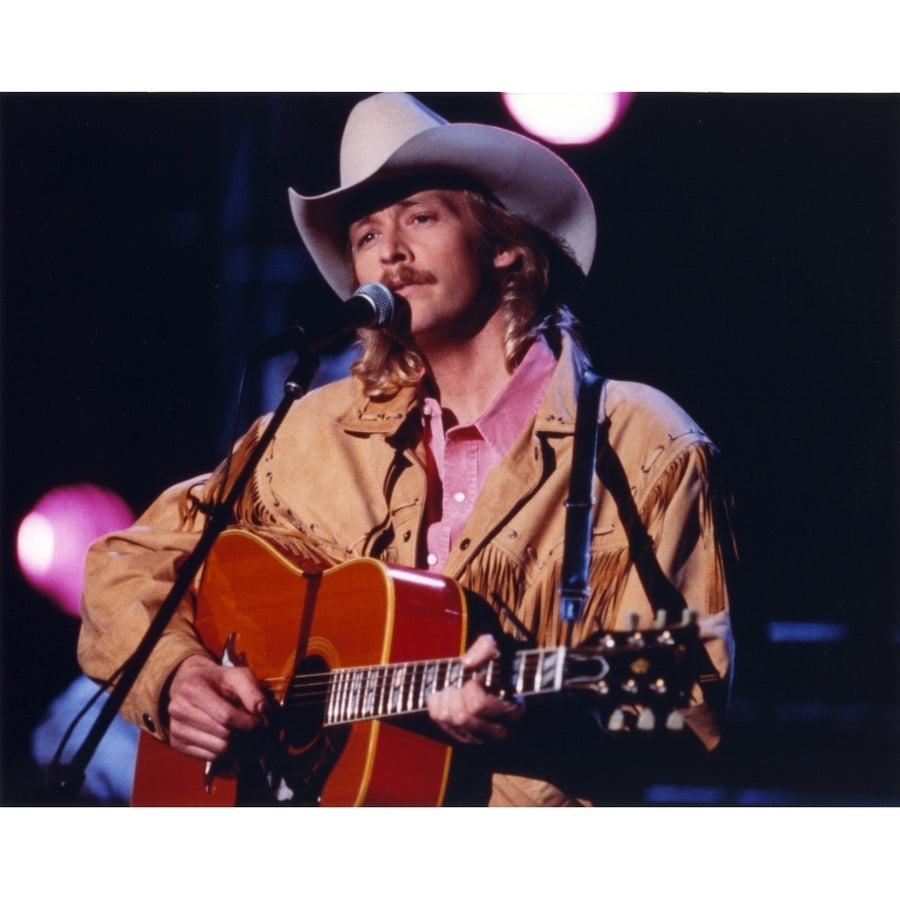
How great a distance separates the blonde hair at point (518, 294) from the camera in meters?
2.83

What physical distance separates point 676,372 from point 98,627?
4.79 feet

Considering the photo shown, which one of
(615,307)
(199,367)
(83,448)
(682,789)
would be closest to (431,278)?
(615,307)

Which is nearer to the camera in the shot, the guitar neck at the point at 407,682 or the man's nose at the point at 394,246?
the guitar neck at the point at 407,682

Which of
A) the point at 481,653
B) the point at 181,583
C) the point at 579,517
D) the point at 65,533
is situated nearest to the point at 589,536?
the point at 579,517

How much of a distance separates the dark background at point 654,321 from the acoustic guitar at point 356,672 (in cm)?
39

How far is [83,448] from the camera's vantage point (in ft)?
9.93

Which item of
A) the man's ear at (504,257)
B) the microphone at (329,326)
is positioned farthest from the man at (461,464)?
the microphone at (329,326)

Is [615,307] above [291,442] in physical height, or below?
above

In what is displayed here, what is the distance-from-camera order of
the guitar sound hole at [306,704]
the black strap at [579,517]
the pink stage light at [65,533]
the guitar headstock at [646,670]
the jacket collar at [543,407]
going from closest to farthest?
the guitar headstock at [646,670] → the guitar sound hole at [306,704] → the black strap at [579,517] → the jacket collar at [543,407] → the pink stage light at [65,533]

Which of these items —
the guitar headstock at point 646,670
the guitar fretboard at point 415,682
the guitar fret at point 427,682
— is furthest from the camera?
the guitar fret at point 427,682

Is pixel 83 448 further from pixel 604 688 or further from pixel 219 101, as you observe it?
pixel 604 688

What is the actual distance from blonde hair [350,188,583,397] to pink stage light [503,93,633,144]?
23 centimetres

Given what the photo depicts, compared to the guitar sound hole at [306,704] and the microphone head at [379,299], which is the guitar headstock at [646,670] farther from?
the microphone head at [379,299]

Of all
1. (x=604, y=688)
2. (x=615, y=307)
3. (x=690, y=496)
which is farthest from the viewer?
(x=615, y=307)
